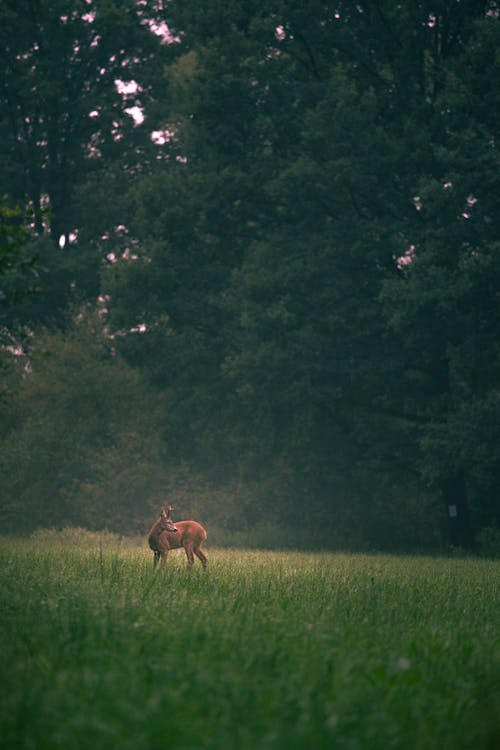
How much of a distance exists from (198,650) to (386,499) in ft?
86.6

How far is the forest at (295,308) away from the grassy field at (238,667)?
1458cm

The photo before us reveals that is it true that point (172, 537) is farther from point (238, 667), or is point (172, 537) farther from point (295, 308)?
point (295, 308)

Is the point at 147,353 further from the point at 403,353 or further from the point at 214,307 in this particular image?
the point at 403,353

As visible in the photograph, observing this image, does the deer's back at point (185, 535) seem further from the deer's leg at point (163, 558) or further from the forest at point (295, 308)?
the forest at point (295, 308)

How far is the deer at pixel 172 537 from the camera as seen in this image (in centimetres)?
1708

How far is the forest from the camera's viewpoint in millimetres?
26359

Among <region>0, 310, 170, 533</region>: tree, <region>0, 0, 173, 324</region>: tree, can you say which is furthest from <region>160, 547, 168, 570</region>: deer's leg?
<region>0, 0, 173, 324</region>: tree

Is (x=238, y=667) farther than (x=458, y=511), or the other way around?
(x=458, y=511)

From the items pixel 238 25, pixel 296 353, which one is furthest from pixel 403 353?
pixel 238 25

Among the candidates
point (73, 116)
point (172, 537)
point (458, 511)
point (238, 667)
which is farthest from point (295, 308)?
point (238, 667)

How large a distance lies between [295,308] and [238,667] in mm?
22156

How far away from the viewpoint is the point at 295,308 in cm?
2897

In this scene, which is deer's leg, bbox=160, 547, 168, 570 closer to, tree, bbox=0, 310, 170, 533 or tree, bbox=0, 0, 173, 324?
tree, bbox=0, 310, 170, 533

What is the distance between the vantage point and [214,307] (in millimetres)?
32656
